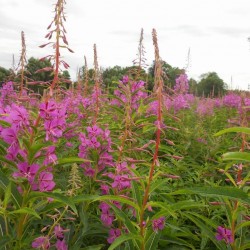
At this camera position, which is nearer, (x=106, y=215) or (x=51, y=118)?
(x=51, y=118)

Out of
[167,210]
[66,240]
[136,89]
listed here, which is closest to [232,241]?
[167,210]

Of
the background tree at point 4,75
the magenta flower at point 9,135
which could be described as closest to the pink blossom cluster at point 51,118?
the magenta flower at point 9,135

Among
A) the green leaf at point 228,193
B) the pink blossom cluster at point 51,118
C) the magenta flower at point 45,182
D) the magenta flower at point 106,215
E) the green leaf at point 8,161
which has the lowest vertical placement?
the magenta flower at point 106,215

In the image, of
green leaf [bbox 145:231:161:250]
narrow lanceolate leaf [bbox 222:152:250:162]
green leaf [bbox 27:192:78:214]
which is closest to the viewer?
narrow lanceolate leaf [bbox 222:152:250:162]

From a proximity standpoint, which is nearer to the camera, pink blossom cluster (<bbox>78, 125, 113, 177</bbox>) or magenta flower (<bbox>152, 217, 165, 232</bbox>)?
magenta flower (<bbox>152, 217, 165, 232</bbox>)

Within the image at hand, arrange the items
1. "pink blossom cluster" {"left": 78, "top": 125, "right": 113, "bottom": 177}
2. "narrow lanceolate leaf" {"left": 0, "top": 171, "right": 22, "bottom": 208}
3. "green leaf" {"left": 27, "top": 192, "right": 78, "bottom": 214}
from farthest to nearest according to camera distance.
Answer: "pink blossom cluster" {"left": 78, "top": 125, "right": 113, "bottom": 177} < "narrow lanceolate leaf" {"left": 0, "top": 171, "right": 22, "bottom": 208} < "green leaf" {"left": 27, "top": 192, "right": 78, "bottom": 214}

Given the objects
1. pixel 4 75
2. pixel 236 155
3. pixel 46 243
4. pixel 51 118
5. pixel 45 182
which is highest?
pixel 4 75

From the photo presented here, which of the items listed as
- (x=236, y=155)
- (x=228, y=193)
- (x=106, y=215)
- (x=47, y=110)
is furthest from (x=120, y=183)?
(x=236, y=155)

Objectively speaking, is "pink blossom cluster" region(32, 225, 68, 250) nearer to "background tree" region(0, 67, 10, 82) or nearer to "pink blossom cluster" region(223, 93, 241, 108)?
"background tree" region(0, 67, 10, 82)

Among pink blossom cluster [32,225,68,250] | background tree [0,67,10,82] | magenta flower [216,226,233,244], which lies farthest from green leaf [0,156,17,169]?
background tree [0,67,10,82]

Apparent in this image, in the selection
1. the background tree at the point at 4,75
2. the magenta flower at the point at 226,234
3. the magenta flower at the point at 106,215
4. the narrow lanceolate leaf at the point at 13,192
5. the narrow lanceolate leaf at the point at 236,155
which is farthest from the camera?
the background tree at the point at 4,75

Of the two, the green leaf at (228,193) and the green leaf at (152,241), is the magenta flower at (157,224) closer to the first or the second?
the green leaf at (152,241)

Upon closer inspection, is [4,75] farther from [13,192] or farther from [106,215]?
[13,192]

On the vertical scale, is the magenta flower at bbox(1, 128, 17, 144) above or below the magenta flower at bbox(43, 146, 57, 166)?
above
